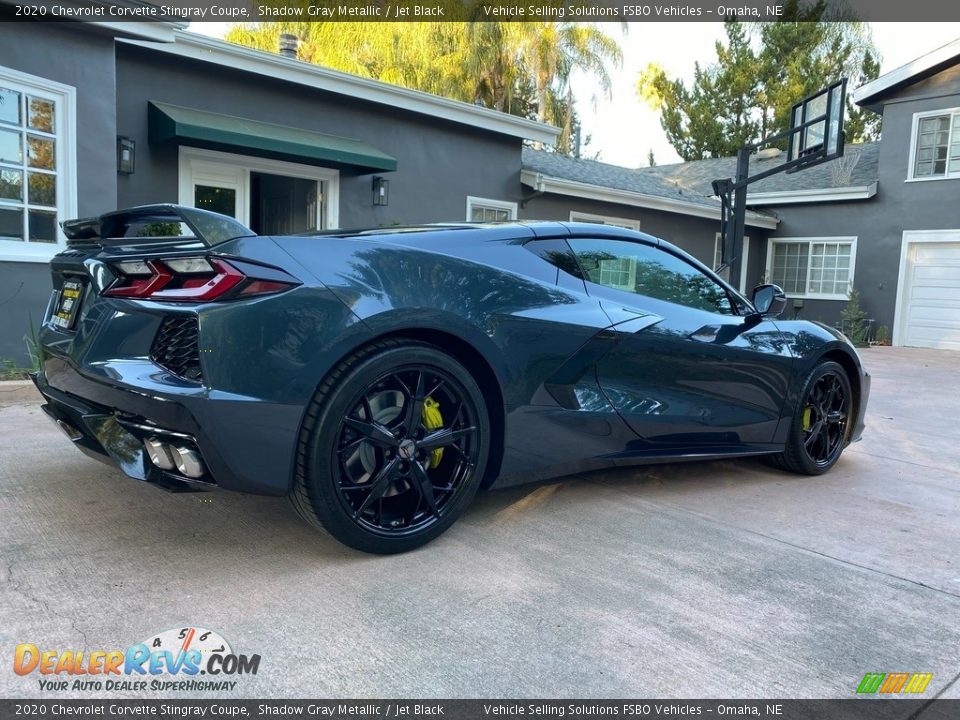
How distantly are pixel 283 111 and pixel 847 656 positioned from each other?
8.53 metres

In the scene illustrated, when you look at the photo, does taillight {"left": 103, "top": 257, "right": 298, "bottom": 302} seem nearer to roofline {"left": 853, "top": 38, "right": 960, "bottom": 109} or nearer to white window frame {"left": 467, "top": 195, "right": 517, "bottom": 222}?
white window frame {"left": 467, "top": 195, "right": 517, "bottom": 222}

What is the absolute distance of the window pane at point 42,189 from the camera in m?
6.79

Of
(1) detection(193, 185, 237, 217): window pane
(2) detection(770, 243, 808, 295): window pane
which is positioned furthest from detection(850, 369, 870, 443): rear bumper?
(2) detection(770, 243, 808, 295): window pane

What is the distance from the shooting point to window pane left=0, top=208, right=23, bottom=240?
665cm

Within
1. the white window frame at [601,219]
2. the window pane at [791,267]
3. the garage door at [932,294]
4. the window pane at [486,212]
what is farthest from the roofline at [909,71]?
the window pane at [486,212]

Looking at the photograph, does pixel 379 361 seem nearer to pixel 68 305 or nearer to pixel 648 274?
pixel 68 305

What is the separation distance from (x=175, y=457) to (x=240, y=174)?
276 inches

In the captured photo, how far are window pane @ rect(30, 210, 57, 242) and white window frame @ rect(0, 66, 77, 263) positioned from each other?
49 mm

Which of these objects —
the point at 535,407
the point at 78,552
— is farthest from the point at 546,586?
the point at 78,552

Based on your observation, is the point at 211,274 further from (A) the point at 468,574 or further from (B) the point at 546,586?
(B) the point at 546,586

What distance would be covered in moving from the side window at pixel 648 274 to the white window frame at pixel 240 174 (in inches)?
194

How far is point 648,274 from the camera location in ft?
12.2

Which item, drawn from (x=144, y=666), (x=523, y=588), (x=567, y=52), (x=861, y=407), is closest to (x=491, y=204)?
(x=861, y=407)

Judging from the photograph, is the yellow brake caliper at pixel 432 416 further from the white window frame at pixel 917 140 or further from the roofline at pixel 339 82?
the white window frame at pixel 917 140
